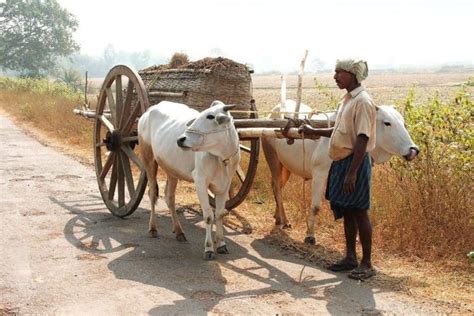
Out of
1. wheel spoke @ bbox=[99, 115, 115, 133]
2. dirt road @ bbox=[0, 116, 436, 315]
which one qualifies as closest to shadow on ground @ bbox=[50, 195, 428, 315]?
dirt road @ bbox=[0, 116, 436, 315]

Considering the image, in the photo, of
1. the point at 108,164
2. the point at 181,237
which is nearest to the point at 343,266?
the point at 181,237

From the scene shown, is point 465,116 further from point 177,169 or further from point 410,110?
point 177,169

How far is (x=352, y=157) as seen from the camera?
465 centimetres

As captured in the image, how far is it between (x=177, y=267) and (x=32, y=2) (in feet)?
183

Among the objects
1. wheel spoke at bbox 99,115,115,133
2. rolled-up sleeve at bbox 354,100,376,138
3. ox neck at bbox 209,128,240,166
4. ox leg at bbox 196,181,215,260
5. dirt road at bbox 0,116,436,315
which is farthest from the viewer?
wheel spoke at bbox 99,115,115,133

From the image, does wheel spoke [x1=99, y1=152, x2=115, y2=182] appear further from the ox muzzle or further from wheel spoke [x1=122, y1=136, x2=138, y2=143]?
the ox muzzle

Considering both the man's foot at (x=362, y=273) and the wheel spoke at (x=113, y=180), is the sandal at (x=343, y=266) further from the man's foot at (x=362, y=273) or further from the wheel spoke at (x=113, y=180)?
the wheel spoke at (x=113, y=180)

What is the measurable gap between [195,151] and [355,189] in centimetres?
148

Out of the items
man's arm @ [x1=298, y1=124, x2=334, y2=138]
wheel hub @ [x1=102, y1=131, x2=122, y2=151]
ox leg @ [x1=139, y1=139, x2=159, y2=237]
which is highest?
man's arm @ [x1=298, y1=124, x2=334, y2=138]

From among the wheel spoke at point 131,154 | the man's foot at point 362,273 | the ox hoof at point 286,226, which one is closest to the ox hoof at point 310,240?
the ox hoof at point 286,226

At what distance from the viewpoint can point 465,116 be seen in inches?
223

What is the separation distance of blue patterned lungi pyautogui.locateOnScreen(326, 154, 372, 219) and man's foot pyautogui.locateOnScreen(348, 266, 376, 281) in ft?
1.67

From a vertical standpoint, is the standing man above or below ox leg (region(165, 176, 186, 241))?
above

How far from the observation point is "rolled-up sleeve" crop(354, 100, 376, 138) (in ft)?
14.4
